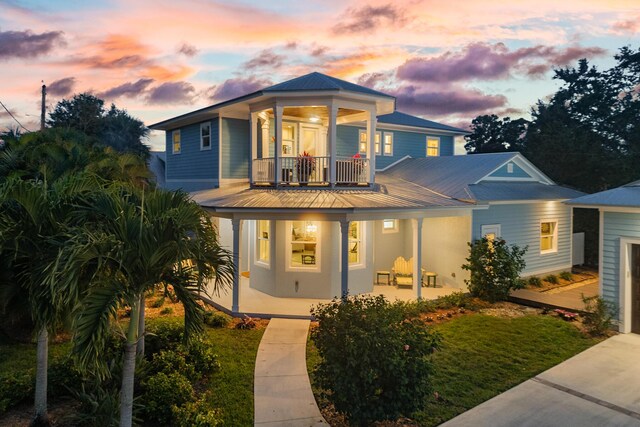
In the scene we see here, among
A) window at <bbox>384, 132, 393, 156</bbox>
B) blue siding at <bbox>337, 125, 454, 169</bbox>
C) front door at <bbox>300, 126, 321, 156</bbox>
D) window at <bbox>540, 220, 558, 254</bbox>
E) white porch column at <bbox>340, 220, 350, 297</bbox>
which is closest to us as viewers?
white porch column at <bbox>340, 220, 350, 297</bbox>

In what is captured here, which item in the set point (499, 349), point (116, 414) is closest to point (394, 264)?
point (499, 349)

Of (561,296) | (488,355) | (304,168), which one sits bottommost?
(488,355)

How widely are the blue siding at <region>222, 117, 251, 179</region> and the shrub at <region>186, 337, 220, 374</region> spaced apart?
9.66 metres

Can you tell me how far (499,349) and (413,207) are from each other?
4396 mm

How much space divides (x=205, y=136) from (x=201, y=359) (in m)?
11.5

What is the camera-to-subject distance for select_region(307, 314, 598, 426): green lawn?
21.8ft

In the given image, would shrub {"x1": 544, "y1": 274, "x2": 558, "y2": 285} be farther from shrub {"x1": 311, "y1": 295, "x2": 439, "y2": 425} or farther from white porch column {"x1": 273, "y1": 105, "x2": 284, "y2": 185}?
shrub {"x1": 311, "y1": 295, "x2": 439, "y2": 425}

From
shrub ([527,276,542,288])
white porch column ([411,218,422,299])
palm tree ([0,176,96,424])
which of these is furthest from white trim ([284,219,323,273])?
shrub ([527,276,542,288])

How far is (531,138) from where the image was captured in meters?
31.3

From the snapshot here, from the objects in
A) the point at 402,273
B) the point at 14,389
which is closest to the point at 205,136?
the point at 402,273

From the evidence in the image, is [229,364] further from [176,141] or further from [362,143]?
[176,141]

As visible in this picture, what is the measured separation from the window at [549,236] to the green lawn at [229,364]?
12.7 meters

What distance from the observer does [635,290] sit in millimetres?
10062

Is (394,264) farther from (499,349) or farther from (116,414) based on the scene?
(116,414)
